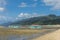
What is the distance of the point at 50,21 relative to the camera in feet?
179

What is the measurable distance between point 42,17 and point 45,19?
1.03 m

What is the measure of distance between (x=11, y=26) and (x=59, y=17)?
45.3ft

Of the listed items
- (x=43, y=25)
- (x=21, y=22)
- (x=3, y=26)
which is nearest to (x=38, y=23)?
(x=43, y=25)

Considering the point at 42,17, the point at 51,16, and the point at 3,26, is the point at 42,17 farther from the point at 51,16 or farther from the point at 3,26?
the point at 3,26

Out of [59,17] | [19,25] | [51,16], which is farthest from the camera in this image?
[19,25]

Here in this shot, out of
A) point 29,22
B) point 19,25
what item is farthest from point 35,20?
point 19,25

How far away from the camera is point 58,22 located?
2132 inches

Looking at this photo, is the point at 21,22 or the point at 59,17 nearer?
the point at 59,17

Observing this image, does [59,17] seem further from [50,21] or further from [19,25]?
[19,25]

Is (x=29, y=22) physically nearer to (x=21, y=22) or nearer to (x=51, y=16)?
(x=21, y=22)

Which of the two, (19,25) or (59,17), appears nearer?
(59,17)

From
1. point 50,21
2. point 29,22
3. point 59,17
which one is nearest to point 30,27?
point 29,22

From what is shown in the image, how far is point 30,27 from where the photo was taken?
183ft

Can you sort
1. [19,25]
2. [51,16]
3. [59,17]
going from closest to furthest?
[59,17] → [51,16] → [19,25]
